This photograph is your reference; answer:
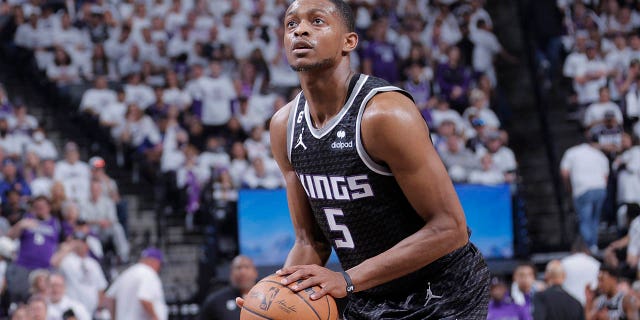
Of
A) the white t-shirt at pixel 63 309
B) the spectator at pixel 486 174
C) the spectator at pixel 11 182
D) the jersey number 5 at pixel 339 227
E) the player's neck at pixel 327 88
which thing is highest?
the player's neck at pixel 327 88

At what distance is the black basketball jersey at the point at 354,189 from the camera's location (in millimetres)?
3838

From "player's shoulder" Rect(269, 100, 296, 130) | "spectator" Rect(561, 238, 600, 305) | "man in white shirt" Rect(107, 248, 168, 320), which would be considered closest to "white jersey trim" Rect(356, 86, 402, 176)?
"player's shoulder" Rect(269, 100, 296, 130)

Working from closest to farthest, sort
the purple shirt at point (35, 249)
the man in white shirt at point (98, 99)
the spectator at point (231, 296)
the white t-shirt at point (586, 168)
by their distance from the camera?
1. the spectator at point (231, 296)
2. the purple shirt at point (35, 249)
3. the white t-shirt at point (586, 168)
4. the man in white shirt at point (98, 99)

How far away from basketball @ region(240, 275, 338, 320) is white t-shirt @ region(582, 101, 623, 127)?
11889mm

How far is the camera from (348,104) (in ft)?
12.8

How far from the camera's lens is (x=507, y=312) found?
34.1 ft

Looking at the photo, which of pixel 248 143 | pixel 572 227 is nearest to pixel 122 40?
pixel 248 143

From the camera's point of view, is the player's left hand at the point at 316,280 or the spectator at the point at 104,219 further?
the spectator at the point at 104,219

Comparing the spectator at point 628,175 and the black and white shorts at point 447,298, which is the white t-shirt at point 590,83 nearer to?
the spectator at point 628,175

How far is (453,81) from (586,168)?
11.2 feet

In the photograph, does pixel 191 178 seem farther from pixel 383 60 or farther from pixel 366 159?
pixel 366 159

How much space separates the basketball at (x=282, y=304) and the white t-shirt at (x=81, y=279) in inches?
317

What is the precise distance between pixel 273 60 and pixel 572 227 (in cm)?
561

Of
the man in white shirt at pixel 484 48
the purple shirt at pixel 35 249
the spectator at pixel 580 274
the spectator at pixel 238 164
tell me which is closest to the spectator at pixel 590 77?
the man in white shirt at pixel 484 48
